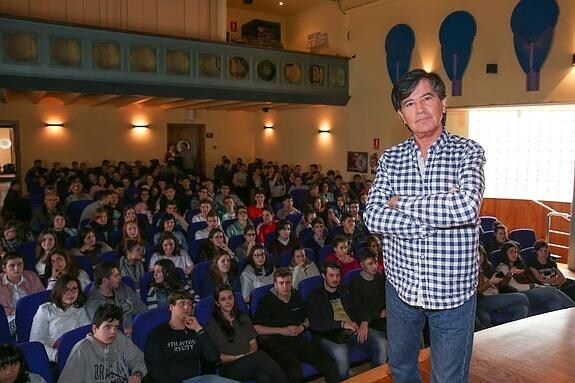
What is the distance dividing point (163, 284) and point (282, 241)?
6.28 feet

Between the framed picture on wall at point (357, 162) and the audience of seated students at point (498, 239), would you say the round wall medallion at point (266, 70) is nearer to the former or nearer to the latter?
the framed picture on wall at point (357, 162)

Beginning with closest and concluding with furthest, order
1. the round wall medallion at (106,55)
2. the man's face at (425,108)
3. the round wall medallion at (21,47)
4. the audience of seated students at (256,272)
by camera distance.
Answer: the man's face at (425,108) → the audience of seated students at (256,272) → the round wall medallion at (21,47) → the round wall medallion at (106,55)

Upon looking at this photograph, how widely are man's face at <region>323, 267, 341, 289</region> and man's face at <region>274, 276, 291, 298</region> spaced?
0.43 m

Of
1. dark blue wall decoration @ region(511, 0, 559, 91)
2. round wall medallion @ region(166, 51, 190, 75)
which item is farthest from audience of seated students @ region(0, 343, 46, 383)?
dark blue wall decoration @ region(511, 0, 559, 91)

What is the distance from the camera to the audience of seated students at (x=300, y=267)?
5.01 meters

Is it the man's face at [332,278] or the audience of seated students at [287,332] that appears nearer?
the audience of seated students at [287,332]

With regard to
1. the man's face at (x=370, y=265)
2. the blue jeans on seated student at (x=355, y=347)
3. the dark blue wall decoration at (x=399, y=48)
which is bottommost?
the blue jeans on seated student at (x=355, y=347)

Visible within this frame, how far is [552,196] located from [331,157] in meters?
5.56

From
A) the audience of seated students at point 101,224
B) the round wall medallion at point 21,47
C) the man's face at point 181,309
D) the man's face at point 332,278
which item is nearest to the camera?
the man's face at point 181,309

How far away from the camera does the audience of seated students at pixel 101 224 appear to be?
6.32 metres

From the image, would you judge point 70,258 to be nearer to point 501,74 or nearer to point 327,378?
point 327,378

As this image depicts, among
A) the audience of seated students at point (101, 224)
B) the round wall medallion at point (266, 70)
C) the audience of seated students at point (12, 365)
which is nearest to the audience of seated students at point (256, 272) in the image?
the audience of seated students at point (101, 224)

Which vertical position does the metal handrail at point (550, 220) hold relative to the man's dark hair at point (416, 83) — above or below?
below

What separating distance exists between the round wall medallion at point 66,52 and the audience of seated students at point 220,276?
20.3 ft
